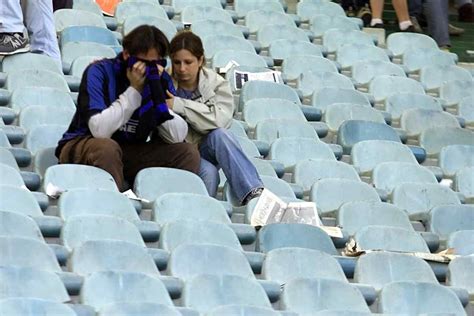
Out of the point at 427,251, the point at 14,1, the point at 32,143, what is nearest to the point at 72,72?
the point at 14,1

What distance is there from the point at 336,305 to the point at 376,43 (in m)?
4.23

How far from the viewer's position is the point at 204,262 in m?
5.81

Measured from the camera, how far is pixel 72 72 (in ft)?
26.0

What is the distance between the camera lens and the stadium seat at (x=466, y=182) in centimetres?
779

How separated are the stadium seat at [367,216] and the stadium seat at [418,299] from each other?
0.87 meters

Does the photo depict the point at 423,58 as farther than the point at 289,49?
Yes

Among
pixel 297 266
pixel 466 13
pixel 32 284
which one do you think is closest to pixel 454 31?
pixel 466 13

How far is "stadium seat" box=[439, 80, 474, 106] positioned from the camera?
29.9 ft

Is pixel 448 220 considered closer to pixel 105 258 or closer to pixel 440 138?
pixel 440 138

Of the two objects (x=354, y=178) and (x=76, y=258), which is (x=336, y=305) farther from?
(x=354, y=178)

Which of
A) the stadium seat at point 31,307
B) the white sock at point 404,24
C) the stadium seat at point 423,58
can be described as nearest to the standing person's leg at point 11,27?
the stadium seat at point 423,58

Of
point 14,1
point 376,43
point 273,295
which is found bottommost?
point 376,43

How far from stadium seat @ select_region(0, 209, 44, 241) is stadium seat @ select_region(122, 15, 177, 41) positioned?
2968 mm

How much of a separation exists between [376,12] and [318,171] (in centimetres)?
316
